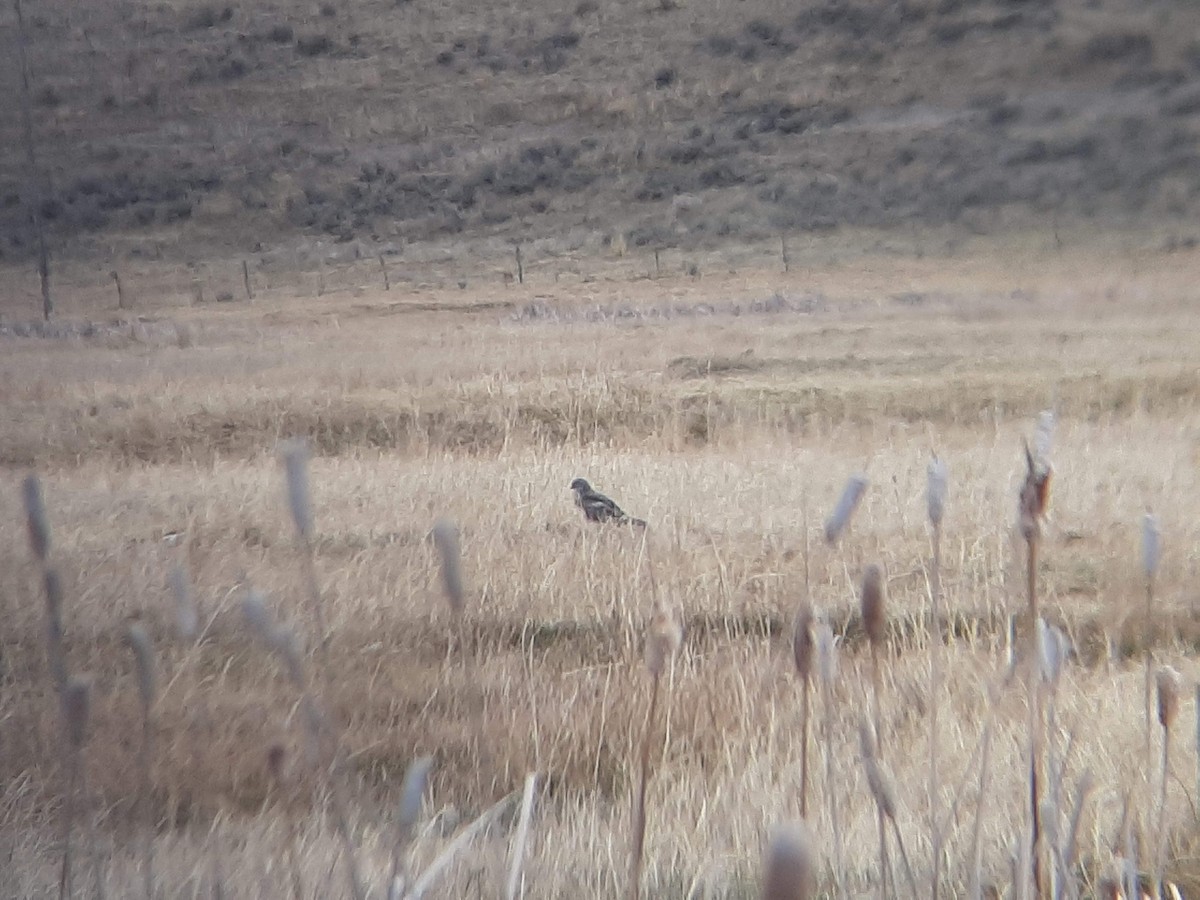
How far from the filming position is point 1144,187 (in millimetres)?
13633

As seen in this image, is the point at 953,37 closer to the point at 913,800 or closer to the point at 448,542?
the point at 913,800

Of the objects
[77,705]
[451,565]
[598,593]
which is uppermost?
[451,565]

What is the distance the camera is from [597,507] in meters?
6.55

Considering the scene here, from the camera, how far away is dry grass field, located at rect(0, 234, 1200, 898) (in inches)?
113

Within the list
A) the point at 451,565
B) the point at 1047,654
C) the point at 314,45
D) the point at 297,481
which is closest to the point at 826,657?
the point at 1047,654

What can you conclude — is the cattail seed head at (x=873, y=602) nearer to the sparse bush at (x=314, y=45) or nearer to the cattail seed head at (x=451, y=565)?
the cattail seed head at (x=451, y=565)

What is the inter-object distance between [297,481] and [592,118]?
33.1 metres

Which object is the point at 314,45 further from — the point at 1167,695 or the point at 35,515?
the point at 1167,695

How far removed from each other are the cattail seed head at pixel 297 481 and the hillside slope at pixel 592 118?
9001mm

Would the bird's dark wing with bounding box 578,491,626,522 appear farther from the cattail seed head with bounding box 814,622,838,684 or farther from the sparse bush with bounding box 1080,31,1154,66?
the sparse bush with bounding box 1080,31,1154,66

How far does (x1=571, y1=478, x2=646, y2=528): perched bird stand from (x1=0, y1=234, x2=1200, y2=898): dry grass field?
0.14m

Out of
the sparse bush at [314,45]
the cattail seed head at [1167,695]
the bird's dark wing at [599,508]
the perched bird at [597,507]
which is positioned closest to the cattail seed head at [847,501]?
the cattail seed head at [1167,695]

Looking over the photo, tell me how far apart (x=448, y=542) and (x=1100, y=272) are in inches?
402

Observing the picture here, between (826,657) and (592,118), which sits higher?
(592,118)
